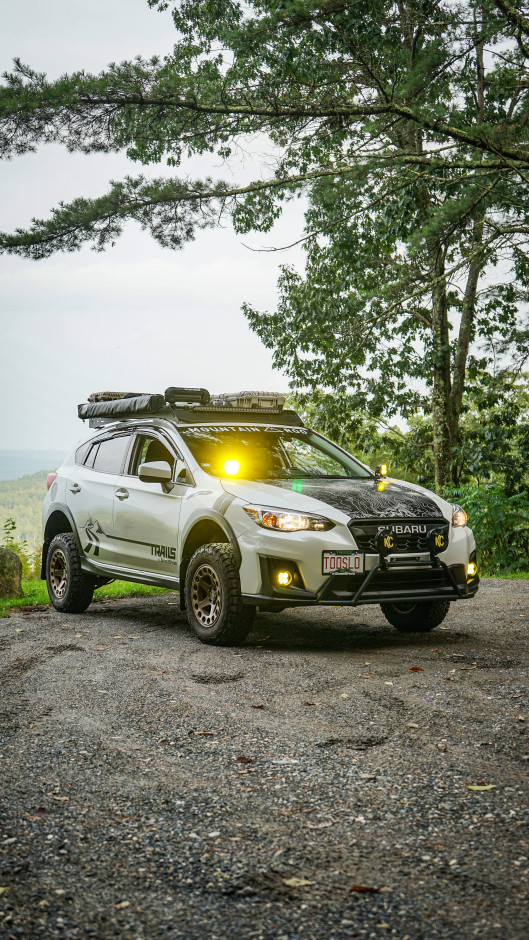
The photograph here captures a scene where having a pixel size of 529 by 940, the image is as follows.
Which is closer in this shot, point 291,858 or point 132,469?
point 291,858

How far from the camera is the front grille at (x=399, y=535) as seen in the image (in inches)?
274

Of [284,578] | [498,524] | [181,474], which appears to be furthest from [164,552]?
[498,524]

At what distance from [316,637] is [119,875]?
5.15m

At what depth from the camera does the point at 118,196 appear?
45.0 feet

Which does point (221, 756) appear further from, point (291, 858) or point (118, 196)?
point (118, 196)

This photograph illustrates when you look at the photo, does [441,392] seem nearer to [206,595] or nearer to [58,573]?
[58,573]

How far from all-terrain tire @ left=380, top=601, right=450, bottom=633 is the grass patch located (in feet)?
13.5

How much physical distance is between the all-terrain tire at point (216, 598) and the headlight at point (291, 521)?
43 centimetres

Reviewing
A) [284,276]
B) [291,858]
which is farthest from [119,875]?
[284,276]

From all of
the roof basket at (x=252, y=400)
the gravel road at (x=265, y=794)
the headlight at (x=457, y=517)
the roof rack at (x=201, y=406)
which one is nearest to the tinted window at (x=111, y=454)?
the roof rack at (x=201, y=406)

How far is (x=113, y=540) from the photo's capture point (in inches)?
351

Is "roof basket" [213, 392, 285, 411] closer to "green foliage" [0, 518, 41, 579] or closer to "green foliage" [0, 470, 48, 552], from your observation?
"green foliage" [0, 518, 41, 579]

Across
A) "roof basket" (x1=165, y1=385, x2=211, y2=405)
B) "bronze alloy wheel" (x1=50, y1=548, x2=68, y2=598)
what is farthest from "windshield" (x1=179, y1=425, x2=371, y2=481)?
"bronze alloy wheel" (x1=50, y1=548, x2=68, y2=598)

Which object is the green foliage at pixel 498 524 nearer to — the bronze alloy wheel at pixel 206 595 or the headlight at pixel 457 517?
the headlight at pixel 457 517
